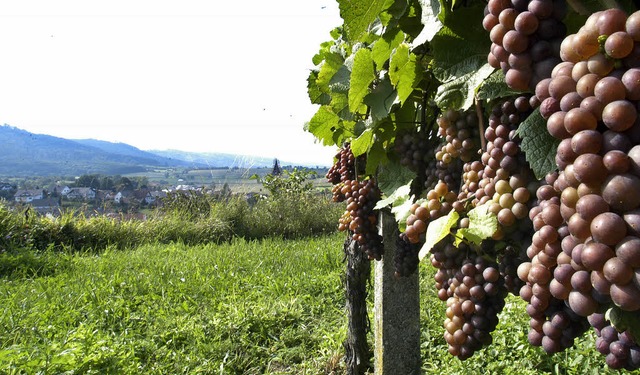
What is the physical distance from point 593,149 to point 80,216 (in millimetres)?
10128

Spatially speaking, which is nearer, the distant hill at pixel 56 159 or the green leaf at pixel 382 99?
the green leaf at pixel 382 99

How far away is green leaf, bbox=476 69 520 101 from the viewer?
778mm

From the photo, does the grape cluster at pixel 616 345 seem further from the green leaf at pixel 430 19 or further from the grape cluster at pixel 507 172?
the green leaf at pixel 430 19

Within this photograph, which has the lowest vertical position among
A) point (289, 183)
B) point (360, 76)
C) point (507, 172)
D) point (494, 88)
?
point (289, 183)

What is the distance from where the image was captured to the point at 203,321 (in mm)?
4242

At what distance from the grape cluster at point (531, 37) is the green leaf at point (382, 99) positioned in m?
0.69

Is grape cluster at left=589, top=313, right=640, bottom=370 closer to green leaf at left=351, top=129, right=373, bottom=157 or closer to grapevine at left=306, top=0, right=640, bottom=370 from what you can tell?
grapevine at left=306, top=0, right=640, bottom=370

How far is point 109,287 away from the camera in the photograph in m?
5.07

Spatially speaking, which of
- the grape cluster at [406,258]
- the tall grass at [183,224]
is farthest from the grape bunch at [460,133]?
the tall grass at [183,224]

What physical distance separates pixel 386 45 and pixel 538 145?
677 mm

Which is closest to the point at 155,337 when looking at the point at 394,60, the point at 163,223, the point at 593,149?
the point at 394,60

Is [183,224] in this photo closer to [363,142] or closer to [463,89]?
[363,142]

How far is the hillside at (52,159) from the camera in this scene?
7469 centimetres

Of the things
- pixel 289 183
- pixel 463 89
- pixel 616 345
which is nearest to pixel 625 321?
pixel 616 345
